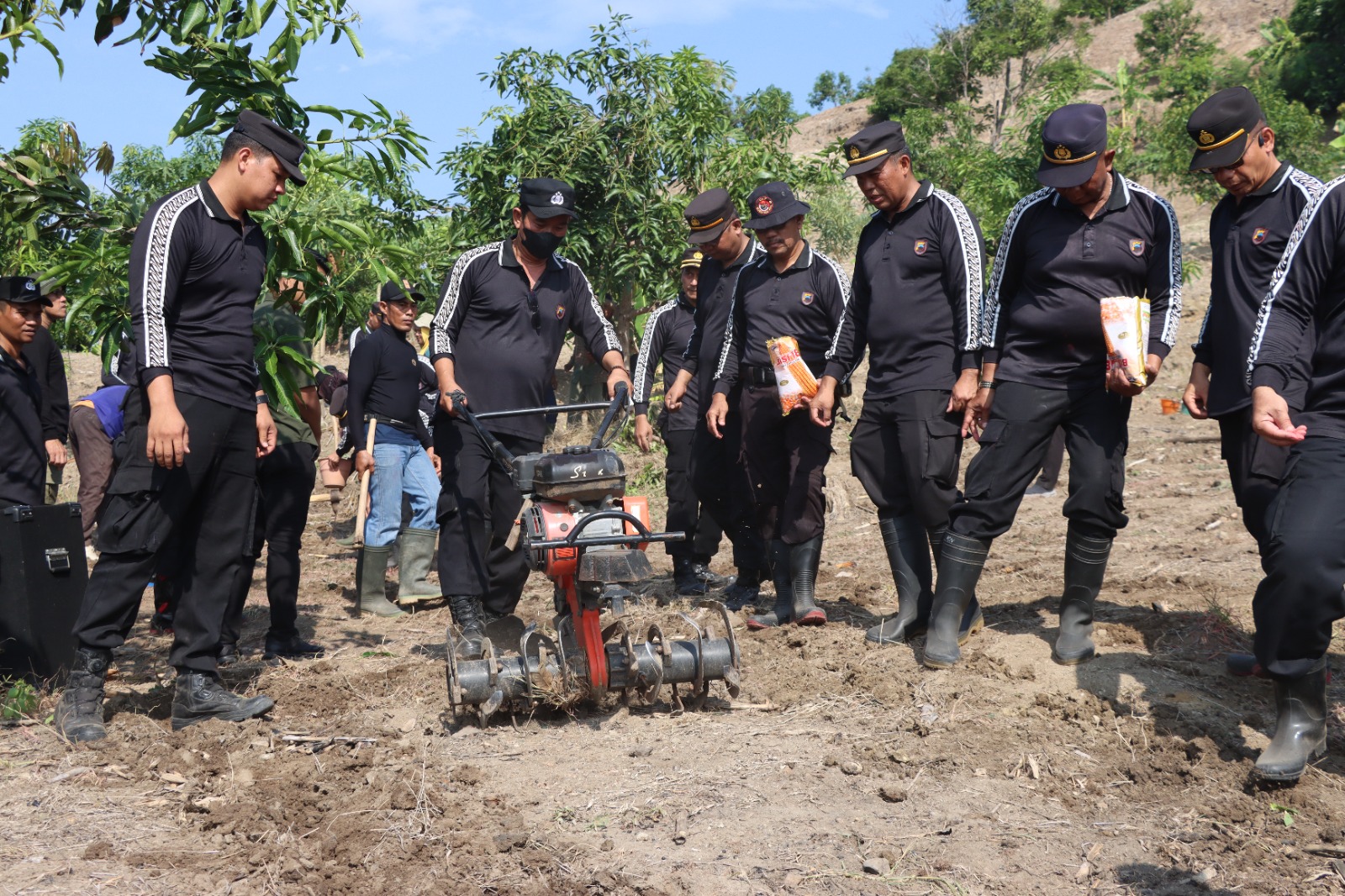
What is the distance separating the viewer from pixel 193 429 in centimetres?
462

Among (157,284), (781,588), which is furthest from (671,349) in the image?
(157,284)

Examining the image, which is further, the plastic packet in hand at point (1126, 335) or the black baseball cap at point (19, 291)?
the black baseball cap at point (19, 291)

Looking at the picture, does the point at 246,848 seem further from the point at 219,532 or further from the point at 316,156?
the point at 316,156

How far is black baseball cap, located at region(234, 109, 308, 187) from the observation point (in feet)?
15.3

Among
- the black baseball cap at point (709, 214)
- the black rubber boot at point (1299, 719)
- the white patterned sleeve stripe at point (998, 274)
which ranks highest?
the black baseball cap at point (709, 214)

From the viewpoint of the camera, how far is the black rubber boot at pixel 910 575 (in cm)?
569

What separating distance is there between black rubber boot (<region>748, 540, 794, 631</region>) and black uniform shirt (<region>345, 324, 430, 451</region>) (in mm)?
2922

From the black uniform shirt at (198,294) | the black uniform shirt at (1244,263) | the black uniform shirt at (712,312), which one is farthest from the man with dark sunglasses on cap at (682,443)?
the black uniform shirt at (1244,263)

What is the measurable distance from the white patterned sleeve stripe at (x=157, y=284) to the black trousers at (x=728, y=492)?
11.5ft

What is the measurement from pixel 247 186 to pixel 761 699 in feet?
9.76

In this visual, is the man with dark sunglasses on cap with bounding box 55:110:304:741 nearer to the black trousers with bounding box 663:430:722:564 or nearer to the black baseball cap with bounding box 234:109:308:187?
the black baseball cap with bounding box 234:109:308:187

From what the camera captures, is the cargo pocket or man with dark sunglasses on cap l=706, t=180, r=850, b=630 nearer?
the cargo pocket

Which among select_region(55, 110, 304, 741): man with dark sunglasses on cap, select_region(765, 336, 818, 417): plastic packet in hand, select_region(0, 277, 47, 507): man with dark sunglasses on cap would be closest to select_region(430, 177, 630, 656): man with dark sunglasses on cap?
select_region(765, 336, 818, 417): plastic packet in hand

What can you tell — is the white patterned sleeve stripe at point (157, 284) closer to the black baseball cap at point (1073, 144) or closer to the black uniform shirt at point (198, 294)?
the black uniform shirt at point (198, 294)
